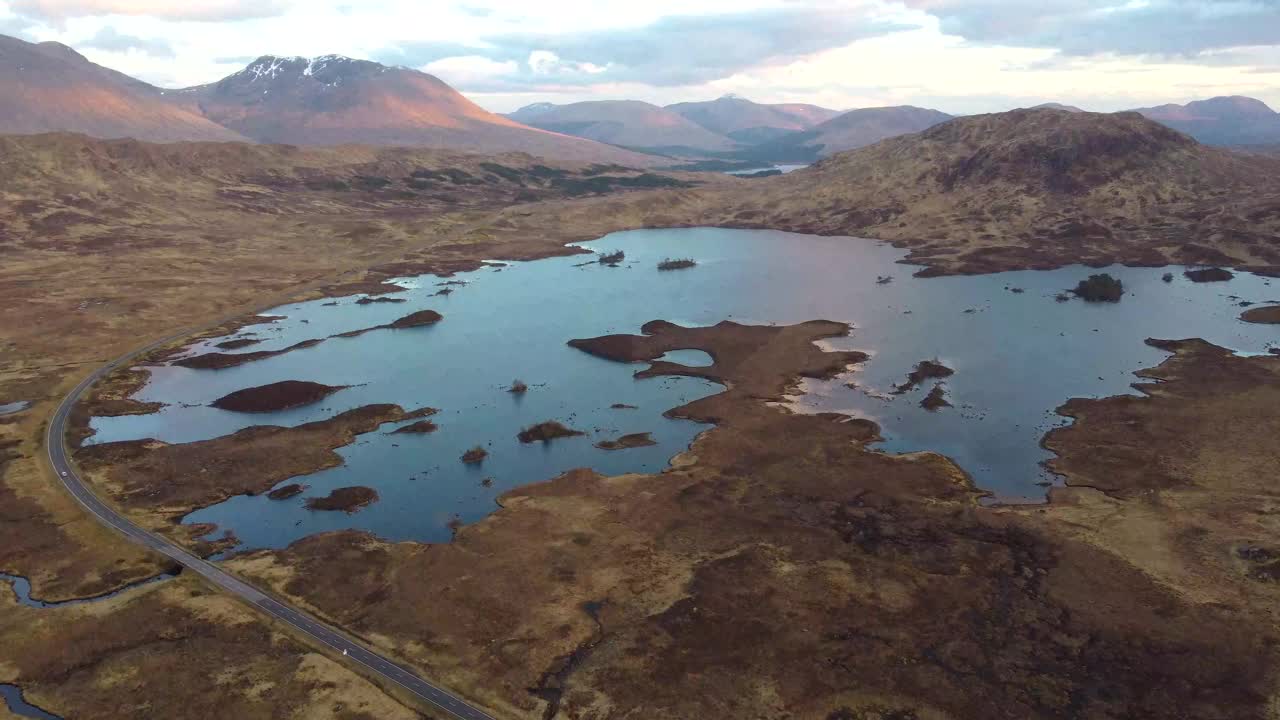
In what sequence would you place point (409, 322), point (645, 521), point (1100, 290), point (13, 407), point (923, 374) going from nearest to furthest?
point (645, 521), point (13, 407), point (923, 374), point (409, 322), point (1100, 290)

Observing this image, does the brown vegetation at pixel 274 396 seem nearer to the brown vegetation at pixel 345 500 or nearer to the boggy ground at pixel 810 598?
the brown vegetation at pixel 345 500

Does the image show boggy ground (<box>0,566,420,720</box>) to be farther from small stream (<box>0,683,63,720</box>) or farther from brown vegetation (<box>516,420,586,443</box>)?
brown vegetation (<box>516,420,586,443</box>)

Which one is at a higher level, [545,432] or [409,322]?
[409,322]

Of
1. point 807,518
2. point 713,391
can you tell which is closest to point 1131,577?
point 807,518

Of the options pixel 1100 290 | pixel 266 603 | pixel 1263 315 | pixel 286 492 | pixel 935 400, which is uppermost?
pixel 1100 290

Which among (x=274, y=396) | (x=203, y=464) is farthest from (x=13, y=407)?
(x=203, y=464)

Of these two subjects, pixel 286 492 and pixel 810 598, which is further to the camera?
pixel 286 492

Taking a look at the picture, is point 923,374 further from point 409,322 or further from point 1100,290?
point 409,322

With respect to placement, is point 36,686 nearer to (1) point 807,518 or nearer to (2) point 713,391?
(1) point 807,518
